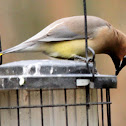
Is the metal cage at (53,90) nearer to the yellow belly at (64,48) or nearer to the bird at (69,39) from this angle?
the bird at (69,39)

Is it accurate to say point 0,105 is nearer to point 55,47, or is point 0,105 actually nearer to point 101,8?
point 55,47

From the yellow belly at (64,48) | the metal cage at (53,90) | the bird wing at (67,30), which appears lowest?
the metal cage at (53,90)

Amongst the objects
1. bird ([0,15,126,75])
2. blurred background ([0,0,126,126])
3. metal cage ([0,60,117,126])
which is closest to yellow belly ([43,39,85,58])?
bird ([0,15,126,75])

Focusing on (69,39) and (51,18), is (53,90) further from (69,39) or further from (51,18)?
(51,18)

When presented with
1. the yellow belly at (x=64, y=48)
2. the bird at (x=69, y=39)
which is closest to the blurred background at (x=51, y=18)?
the bird at (x=69, y=39)

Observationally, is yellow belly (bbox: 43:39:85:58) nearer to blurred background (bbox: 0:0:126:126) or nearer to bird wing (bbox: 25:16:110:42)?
bird wing (bbox: 25:16:110:42)

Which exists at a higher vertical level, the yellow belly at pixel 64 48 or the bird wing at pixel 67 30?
the bird wing at pixel 67 30

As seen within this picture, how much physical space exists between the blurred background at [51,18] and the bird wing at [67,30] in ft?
5.54

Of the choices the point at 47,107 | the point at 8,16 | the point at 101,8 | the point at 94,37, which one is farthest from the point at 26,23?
the point at 47,107

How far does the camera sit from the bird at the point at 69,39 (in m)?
3.86

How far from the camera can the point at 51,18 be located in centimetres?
611

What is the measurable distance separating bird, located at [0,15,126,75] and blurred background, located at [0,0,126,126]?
1.59 metres

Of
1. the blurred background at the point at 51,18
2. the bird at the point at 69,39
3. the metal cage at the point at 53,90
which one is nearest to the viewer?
the metal cage at the point at 53,90

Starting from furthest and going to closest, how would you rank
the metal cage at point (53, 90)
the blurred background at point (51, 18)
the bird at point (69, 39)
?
the blurred background at point (51, 18)
the bird at point (69, 39)
the metal cage at point (53, 90)
